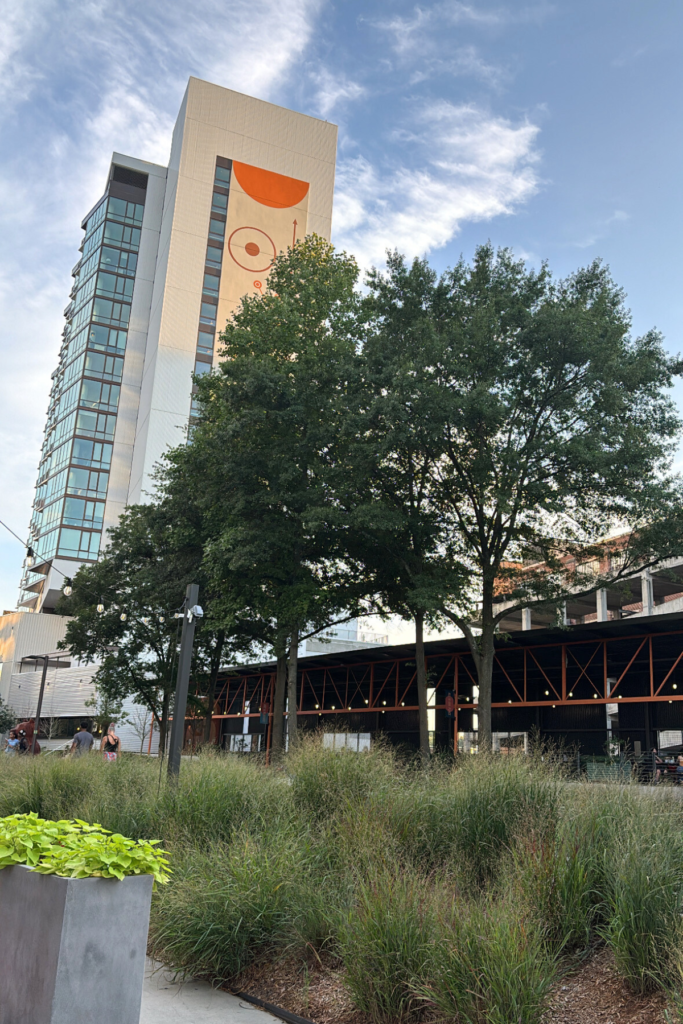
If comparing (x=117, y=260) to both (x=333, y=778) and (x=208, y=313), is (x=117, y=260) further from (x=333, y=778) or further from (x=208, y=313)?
(x=333, y=778)

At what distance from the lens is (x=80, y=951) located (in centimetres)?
398

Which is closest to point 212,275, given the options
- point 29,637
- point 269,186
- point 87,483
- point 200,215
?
point 200,215

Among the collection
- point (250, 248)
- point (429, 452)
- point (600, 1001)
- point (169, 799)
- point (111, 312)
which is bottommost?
point (600, 1001)

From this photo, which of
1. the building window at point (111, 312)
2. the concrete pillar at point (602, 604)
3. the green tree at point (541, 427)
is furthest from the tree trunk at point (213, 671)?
the building window at point (111, 312)

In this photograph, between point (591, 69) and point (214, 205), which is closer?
point (591, 69)

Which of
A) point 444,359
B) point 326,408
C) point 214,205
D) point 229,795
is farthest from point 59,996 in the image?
point 214,205

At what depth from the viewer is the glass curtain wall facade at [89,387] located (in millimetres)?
80125

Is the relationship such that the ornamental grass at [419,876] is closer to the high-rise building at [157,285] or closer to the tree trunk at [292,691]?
the tree trunk at [292,691]

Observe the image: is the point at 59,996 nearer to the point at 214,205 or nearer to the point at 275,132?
the point at 214,205

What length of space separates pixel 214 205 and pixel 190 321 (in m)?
13.4

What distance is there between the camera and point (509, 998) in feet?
15.4

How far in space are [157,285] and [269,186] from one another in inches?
622

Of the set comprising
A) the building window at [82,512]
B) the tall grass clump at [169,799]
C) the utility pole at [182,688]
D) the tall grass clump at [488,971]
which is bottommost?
the tall grass clump at [488,971]

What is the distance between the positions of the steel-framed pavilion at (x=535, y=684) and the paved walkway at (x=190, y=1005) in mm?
21560
